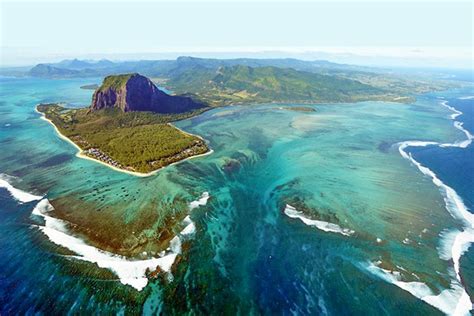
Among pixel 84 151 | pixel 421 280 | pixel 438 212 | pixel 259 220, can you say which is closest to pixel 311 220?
pixel 259 220

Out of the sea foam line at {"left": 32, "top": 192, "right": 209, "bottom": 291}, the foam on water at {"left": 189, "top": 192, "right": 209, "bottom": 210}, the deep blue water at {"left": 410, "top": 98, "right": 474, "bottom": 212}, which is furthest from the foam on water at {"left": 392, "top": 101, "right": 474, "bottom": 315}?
the foam on water at {"left": 189, "top": 192, "right": 209, "bottom": 210}

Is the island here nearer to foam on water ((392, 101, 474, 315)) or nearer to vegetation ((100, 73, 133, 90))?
vegetation ((100, 73, 133, 90))

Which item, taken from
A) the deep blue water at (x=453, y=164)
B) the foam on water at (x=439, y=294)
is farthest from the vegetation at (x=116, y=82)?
the foam on water at (x=439, y=294)

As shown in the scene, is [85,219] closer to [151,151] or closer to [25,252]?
[25,252]

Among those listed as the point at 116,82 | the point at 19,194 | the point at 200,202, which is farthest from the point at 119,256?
the point at 116,82

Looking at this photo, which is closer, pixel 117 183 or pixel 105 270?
pixel 105 270

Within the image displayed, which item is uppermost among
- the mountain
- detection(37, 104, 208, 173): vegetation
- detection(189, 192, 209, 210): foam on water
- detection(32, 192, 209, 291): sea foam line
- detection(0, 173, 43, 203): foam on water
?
the mountain

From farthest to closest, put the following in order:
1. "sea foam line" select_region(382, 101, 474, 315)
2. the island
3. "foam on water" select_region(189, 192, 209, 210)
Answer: the island → "foam on water" select_region(189, 192, 209, 210) → "sea foam line" select_region(382, 101, 474, 315)
